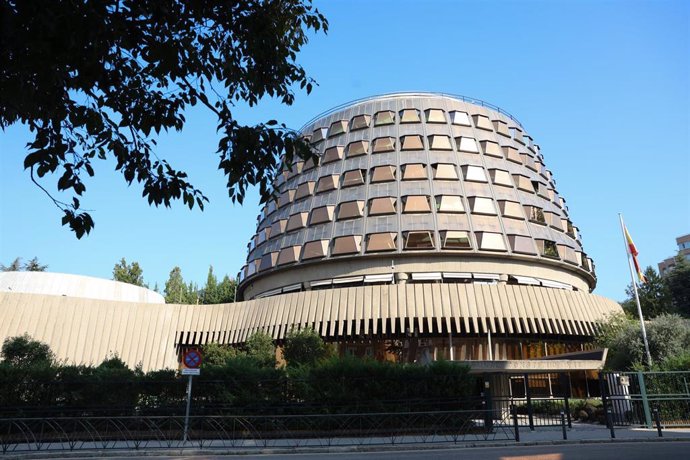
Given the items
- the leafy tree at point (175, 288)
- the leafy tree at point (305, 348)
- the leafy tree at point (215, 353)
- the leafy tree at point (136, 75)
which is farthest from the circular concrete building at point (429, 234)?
the leafy tree at point (175, 288)

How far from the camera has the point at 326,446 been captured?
599 inches

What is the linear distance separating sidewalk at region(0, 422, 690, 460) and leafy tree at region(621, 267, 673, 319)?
4375cm

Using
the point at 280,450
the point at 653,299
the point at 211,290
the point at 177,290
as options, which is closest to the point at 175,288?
the point at 177,290

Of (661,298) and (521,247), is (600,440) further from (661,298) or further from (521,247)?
(661,298)

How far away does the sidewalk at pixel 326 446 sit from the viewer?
14500 mm

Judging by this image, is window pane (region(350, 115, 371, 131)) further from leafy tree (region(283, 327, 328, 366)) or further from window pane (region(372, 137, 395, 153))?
leafy tree (region(283, 327, 328, 366))

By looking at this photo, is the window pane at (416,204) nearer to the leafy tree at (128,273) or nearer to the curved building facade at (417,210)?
the curved building facade at (417,210)

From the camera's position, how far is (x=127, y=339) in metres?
39.5

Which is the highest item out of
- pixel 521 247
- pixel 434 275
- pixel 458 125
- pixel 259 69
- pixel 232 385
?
pixel 458 125

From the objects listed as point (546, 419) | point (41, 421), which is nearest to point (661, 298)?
point (546, 419)

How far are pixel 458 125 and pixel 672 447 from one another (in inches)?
1438

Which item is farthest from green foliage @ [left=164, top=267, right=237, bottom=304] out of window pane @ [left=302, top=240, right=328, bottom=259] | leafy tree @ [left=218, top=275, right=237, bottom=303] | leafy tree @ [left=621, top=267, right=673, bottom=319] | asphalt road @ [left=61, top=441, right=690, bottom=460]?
asphalt road @ [left=61, top=441, right=690, bottom=460]

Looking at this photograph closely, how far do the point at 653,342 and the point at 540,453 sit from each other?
18.8 meters

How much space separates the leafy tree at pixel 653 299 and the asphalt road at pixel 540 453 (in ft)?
151
